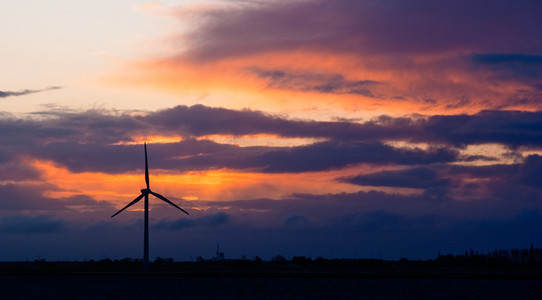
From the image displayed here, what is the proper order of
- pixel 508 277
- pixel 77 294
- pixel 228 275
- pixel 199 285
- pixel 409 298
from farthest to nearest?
1. pixel 228 275
2. pixel 508 277
3. pixel 199 285
4. pixel 77 294
5. pixel 409 298

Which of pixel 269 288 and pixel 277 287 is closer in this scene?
pixel 269 288

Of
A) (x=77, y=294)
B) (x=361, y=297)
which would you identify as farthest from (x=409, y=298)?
(x=77, y=294)

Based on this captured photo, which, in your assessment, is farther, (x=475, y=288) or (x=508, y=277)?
(x=508, y=277)

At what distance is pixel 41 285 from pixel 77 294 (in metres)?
22.2

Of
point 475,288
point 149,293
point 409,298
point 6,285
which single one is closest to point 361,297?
point 409,298

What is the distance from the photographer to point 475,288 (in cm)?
11906

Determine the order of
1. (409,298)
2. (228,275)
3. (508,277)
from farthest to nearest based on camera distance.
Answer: (228,275), (508,277), (409,298)

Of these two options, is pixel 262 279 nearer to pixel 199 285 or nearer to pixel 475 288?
pixel 199 285

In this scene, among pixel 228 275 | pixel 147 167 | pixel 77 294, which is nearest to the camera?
pixel 77 294

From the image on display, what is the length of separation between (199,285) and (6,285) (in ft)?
114

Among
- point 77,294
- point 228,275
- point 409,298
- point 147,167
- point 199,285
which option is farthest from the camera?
point 147,167

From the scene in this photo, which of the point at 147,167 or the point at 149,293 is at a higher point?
the point at 147,167

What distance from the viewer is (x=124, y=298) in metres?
105

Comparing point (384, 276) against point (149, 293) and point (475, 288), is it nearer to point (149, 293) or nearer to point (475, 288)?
point (475, 288)
